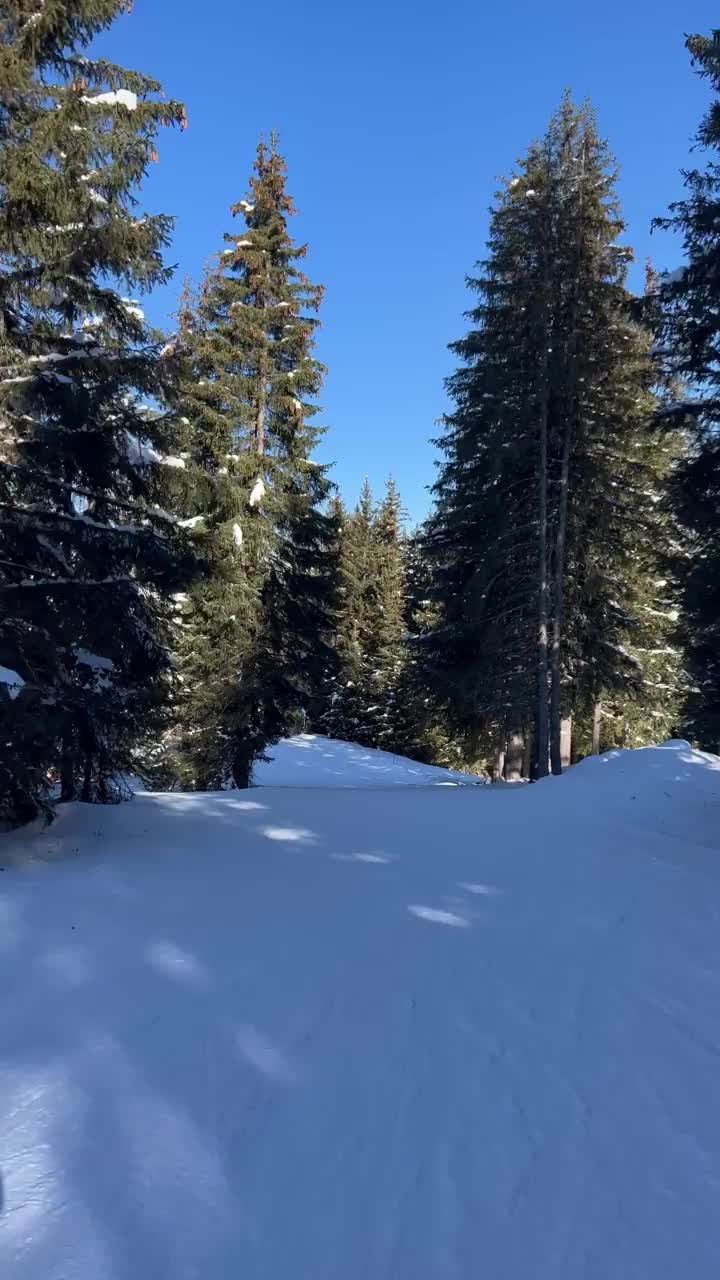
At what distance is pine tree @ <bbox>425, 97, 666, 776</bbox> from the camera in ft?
51.2

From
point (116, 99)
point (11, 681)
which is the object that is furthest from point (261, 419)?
point (11, 681)

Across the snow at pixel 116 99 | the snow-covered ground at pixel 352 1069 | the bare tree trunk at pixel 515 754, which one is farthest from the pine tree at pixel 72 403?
the bare tree trunk at pixel 515 754

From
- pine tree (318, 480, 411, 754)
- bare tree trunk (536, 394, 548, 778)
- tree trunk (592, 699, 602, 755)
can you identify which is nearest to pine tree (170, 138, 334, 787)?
bare tree trunk (536, 394, 548, 778)

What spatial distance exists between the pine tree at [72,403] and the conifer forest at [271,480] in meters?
0.03

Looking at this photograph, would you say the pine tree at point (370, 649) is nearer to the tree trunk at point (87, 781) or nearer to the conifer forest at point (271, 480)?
the conifer forest at point (271, 480)

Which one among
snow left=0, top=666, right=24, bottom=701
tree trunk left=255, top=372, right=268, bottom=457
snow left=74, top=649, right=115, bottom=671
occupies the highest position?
tree trunk left=255, top=372, right=268, bottom=457

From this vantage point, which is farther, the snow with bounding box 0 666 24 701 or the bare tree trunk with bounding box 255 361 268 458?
the bare tree trunk with bounding box 255 361 268 458

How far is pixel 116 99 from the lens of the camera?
669 cm

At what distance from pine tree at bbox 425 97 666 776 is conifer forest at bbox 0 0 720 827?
7cm

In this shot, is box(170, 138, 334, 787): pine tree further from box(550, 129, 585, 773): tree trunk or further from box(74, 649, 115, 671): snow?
box(74, 649, 115, 671): snow

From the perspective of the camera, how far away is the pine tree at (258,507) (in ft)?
50.2

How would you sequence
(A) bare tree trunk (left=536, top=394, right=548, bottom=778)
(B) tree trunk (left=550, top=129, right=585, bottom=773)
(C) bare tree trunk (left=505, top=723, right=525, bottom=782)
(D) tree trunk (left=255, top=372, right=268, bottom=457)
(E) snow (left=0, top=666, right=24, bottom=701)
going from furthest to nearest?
1. (C) bare tree trunk (left=505, top=723, right=525, bottom=782)
2. (D) tree trunk (left=255, top=372, right=268, bottom=457)
3. (B) tree trunk (left=550, top=129, right=585, bottom=773)
4. (A) bare tree trunk (left=536, top=394, right=548, bottom=778)
5. (E) snow (left=0, top=666, right=24, bottom=701)

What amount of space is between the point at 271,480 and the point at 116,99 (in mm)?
9688

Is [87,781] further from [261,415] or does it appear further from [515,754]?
[515,754]
